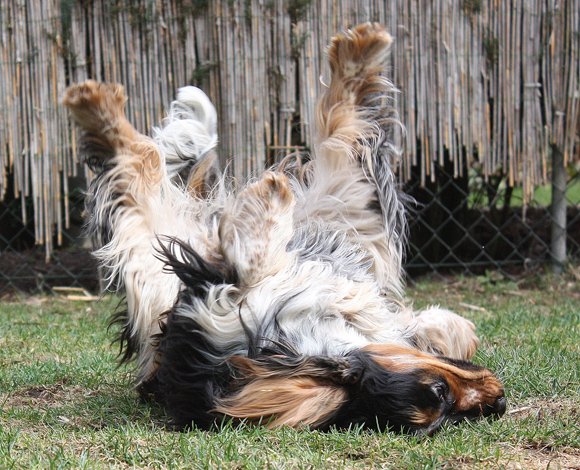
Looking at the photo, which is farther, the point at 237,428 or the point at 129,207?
the point at 129,207

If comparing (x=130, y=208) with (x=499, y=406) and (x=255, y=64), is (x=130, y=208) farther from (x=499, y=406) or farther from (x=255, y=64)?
(x=255, y=64)

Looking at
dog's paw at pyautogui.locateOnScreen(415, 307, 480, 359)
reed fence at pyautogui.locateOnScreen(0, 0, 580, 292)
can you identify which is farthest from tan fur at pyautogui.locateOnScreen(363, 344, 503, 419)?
reed fence at pyautogui.locateOnScreen(0, 0, 580, 292)

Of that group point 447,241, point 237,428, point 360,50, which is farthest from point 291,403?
point 447,241

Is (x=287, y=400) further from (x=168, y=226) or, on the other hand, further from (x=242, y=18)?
(x=242, y=18)

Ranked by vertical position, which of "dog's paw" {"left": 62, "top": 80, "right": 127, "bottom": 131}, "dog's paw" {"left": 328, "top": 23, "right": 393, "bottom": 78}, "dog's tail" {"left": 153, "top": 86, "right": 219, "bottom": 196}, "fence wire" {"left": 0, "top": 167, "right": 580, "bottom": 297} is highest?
"dog's paw" {"left": 328, "top": 23, "right": 393, "bottom": 78}

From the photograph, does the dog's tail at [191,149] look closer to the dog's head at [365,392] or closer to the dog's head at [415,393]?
the dog's head at [365,392]

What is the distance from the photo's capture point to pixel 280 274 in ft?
9.04

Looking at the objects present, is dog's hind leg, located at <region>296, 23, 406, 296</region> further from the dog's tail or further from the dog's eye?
the dog's eye

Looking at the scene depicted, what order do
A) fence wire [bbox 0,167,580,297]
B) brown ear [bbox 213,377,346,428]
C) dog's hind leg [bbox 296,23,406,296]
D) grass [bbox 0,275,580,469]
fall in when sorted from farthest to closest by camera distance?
fence wire [bbox 0,167,580,297] → dog's hind leg [bbox 296,23,406,296] → brown ear [bbox 213,377,346,428] → grass [bbox 0,275,580,469]

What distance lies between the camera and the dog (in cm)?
241

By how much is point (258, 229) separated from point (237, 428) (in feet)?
2.41

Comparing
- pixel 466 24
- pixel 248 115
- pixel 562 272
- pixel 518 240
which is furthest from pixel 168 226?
pixel 518 240

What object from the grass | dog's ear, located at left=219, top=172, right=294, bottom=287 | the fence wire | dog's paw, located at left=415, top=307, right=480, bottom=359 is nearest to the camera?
the grass

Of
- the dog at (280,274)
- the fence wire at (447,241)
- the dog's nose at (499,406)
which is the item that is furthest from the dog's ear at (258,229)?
the fence wire at (447,241)
